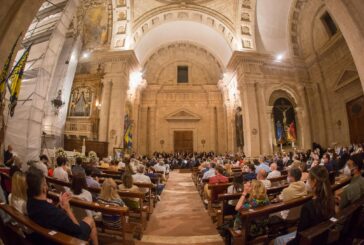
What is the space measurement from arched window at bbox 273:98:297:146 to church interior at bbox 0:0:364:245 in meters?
0.10

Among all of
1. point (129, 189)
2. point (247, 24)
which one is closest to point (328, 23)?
Answer: point (247, 24)

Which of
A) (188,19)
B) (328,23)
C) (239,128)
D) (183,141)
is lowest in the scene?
(183,141)

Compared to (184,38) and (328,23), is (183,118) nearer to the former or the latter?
(184,38)

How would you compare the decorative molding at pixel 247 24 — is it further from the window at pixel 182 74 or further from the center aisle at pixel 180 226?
the center aisle at pixel 180 226

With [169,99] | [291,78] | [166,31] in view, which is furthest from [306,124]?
[166,31]

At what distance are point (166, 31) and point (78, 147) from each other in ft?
40.5

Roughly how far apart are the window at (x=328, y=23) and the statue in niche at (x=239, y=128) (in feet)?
24.2

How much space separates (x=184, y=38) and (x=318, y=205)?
2014 centimetres

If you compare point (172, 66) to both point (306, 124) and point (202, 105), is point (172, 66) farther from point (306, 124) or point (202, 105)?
point (306, 124)

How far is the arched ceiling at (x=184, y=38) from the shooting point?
1711 centimetres

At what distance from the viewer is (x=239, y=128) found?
16.0 meters

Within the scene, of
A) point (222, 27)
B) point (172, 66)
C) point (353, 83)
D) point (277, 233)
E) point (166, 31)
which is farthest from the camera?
point (172, 66)

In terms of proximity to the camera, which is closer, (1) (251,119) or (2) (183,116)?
(1) (251,119)

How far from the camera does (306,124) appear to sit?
14211 millimetres
